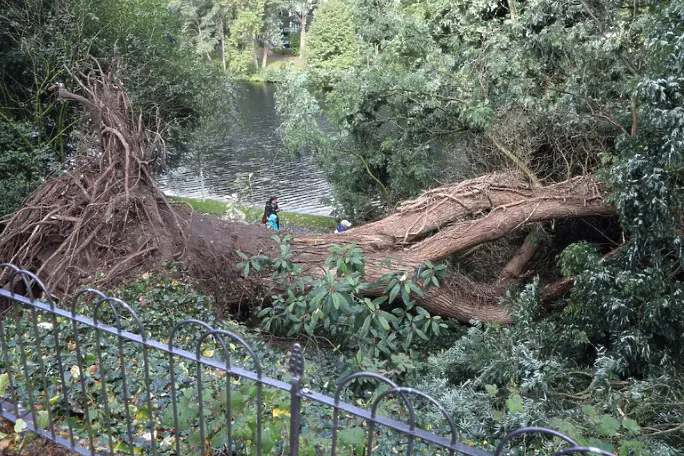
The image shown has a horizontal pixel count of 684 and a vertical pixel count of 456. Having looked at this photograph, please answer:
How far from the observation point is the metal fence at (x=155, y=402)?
8.14 feet

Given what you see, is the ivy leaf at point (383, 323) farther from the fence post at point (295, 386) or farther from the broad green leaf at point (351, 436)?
the fence post at point (295, 386)

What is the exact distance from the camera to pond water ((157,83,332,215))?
18.8 metres

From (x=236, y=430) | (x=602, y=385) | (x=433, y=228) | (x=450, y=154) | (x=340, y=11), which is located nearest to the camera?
(x=236, y=430)

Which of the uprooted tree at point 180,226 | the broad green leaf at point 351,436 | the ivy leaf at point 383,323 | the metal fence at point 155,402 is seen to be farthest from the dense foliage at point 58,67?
the broad green leaf at point 351,436

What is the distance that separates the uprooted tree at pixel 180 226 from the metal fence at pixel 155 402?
1.55m

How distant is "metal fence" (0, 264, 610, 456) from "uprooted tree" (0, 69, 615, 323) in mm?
1553

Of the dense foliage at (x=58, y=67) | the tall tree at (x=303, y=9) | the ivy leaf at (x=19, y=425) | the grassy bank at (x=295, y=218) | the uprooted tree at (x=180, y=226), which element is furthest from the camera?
the tall tree at (x=303, y=9)

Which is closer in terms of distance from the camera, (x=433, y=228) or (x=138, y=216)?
(x=138, y=216)

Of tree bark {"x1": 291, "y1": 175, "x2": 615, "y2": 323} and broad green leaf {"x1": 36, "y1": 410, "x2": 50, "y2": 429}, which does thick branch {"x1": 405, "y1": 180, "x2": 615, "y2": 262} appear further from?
broad green leaf {"x1": 36, "y1": 410, "x2": 50, "y2": 429}

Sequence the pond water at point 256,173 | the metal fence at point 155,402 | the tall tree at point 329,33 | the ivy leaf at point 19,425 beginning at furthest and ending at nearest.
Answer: the tall tree at point 329,33 < the pond water at point 256,173 < the ivy leaf at point 19,425 < the metal fence at point 155,402

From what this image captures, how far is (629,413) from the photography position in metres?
4.70

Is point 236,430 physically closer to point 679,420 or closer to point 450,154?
point 679,420

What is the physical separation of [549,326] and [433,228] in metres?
1.98

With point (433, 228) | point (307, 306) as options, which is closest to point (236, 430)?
point (307, 306)
